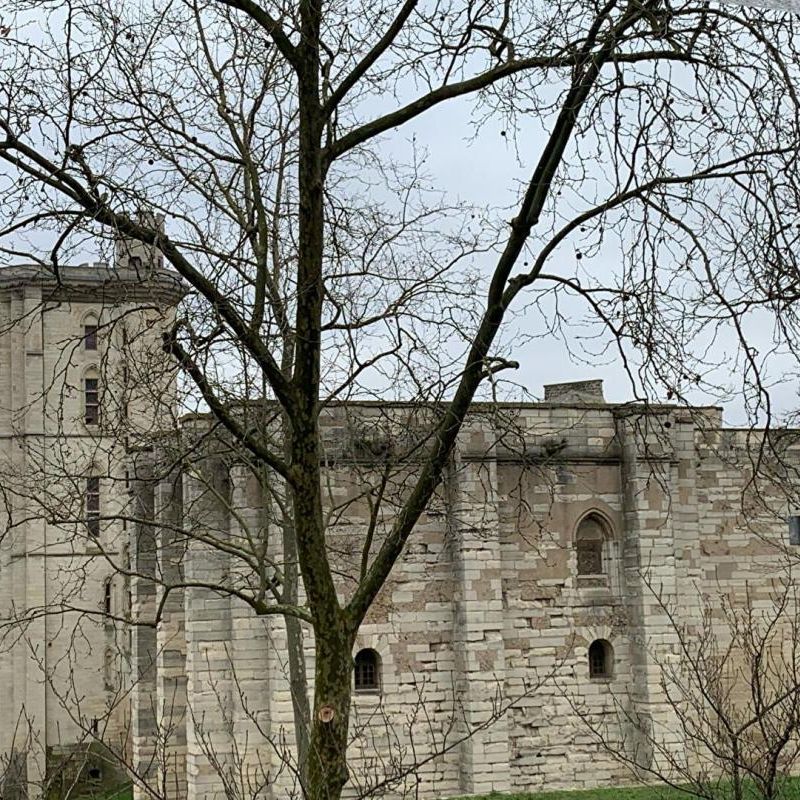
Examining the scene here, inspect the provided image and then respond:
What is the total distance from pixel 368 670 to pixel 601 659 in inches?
152

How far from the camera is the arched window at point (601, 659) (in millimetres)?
19641

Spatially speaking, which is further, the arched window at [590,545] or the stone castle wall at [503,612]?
the arched window at [590,545]

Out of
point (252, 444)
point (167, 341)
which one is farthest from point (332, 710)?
point (167, 341)

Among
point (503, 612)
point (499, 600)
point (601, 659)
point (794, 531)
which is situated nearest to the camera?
point (499, 600)

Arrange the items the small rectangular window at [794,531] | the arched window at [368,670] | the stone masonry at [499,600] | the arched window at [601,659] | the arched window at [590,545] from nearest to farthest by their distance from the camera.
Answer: the stone masonry at [499,600] < the arched window at [368,670] < the arched window at [601,659] < the arched window at [590,545] < the small rectangular window at [794,531]

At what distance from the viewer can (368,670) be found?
18703 millimetres

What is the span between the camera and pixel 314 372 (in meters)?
5.96

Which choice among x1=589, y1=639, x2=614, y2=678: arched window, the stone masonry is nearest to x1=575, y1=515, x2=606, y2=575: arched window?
the stone masonry

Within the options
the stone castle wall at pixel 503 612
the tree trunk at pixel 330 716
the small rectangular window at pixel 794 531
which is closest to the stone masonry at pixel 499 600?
the stone castle wall at pixel 503 612

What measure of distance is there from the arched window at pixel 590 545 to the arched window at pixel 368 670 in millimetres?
3664

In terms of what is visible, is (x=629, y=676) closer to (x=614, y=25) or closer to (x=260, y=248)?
(x=260, y=248)

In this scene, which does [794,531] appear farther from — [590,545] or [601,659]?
[601,659]

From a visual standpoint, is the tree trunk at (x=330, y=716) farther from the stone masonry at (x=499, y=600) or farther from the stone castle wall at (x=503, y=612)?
the stone castle wall at (x=503, y=612)

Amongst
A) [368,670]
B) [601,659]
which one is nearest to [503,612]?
[601,659]
